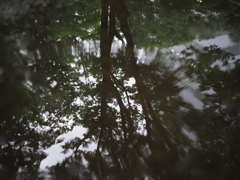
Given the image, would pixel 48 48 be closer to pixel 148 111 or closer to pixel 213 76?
pixel 148 111

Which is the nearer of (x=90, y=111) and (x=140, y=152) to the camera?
(x=140, y=152)

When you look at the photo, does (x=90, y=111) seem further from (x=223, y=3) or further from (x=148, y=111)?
(x=223, y=3)

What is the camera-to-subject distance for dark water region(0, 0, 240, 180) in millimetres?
1292

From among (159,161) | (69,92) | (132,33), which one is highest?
(132,33)

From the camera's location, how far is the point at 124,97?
6.32 ft

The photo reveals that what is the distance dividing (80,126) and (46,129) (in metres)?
0.27

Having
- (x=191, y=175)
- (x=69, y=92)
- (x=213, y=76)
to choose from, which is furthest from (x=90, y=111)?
(x=213, y=76)

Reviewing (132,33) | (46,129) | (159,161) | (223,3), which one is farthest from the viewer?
(223,3)

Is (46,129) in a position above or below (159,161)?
above

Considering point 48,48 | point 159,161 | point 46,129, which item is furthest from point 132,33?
point 159,161

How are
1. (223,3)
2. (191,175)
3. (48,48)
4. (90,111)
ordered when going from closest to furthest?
(191,175) → (90,111) → (48,48) → (223,3)

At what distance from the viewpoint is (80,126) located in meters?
1.69

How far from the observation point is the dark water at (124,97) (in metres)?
1.29

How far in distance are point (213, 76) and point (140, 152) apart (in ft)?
3.75
